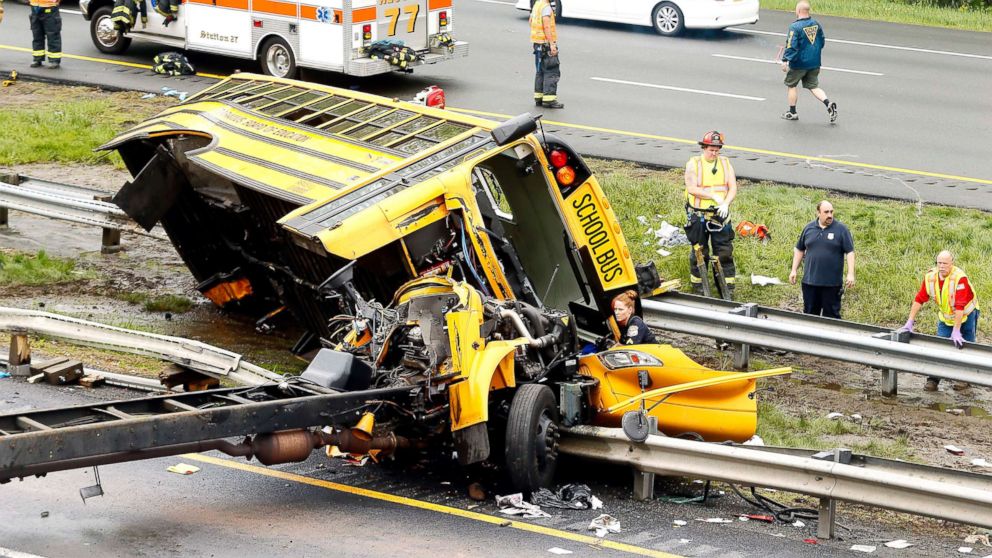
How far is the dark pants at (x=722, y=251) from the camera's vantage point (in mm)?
13500

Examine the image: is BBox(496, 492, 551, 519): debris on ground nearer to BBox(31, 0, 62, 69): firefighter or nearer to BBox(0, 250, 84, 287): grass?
BBox(0, 250, 84, 287): grass

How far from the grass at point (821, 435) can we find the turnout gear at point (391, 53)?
417 inches

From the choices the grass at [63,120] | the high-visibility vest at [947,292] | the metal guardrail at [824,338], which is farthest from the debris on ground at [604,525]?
the grass at [63,120]

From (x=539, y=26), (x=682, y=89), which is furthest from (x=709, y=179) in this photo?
(x=682, y=89)

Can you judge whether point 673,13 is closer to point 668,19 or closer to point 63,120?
point 668,19

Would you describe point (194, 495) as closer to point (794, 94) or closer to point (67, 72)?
point (794, 94)

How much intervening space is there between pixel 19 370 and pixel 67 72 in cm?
1193

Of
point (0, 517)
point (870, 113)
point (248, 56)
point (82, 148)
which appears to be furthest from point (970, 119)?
point (0, 517)

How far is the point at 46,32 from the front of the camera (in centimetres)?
2162

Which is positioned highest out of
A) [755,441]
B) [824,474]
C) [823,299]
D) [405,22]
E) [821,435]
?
[405,22]

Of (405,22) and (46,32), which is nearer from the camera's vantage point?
(405,22)

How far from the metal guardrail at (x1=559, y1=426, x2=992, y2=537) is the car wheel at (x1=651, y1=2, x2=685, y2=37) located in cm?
1704

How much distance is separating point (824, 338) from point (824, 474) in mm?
3493

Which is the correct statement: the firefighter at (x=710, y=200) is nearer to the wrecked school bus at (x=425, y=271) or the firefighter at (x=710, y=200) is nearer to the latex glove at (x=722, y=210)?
the latex glove at (x=722, y=210)
